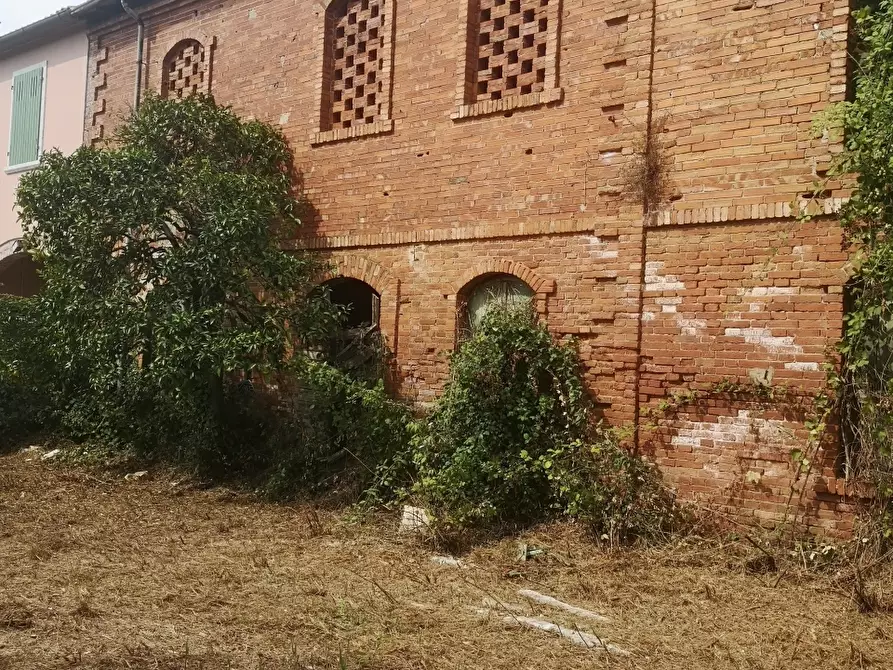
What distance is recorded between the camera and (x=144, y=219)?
934 cm

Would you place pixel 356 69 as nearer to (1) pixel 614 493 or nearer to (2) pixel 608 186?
(2) pixel 608 186

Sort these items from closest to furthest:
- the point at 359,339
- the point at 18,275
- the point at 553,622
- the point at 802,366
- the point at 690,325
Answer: the point at 553,622
the point at 802,366
the point at 690,325
the point at 359,339
the point at 18,275

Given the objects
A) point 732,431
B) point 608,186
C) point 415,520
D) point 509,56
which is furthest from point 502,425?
point 509,56

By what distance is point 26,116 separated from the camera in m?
15.2

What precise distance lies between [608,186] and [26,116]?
1217 cm

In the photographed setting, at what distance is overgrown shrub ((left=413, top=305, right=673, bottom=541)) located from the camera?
7258 millimetres

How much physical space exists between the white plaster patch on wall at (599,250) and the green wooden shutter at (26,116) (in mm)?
11349

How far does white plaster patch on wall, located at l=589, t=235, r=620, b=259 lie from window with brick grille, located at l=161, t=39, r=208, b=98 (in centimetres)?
686

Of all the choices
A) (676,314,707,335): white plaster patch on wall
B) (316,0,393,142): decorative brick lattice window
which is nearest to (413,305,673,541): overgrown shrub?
(676,314,707,335): white plaster patch on wall

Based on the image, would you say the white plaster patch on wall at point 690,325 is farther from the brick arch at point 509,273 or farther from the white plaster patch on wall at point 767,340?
the brick arch at point 509,273

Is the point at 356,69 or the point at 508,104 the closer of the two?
the point at 508,104

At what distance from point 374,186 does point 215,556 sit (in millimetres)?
4869

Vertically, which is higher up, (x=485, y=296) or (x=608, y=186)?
(x=608, y=186)

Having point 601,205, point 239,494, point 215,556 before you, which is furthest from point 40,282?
point 601,205
